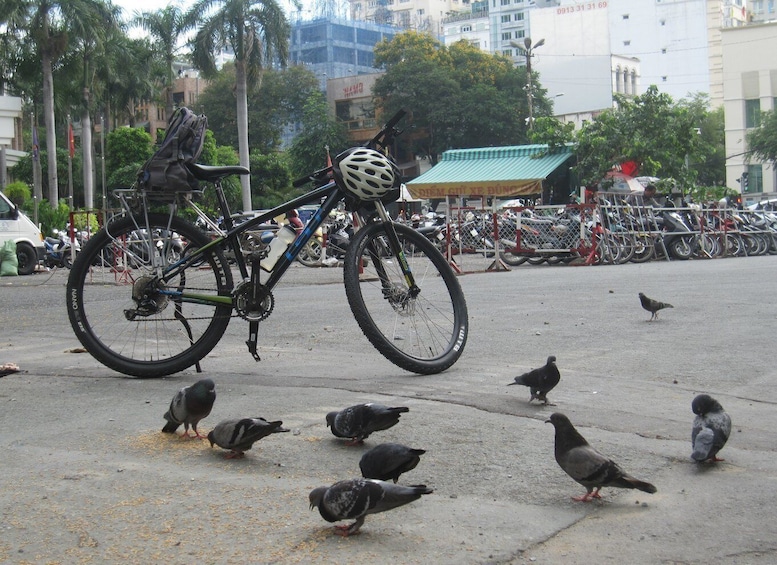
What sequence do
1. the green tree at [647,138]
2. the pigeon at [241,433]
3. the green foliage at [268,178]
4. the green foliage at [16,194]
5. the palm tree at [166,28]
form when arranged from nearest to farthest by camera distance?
the pigeon at [241,433] < the green tree at [647,138] < the green foliage at [16,194] < the palm tree at [166,28] < the green foliage at [268,178]

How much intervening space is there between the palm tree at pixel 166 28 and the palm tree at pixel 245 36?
1667 mm

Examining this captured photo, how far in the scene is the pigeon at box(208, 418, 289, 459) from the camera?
153 inches

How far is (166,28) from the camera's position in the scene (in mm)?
49969

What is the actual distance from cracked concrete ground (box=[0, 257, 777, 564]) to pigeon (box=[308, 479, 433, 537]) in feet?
0.24

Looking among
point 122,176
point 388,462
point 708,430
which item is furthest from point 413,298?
point 122,176

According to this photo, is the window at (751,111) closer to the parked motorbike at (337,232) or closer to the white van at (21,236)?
the parked motorbike at (337,232)

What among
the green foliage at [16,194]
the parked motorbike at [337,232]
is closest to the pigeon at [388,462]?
the parked motorbike at [337,232]

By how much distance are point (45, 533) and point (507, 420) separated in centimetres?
224

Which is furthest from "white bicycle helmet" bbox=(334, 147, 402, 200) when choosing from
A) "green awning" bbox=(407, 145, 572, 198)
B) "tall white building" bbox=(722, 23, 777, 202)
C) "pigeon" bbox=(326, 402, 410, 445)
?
"tall white building" bbox=(722, 23, 777, 202)

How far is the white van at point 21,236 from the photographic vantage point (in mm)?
20406

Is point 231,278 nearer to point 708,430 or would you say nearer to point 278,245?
point 278,245

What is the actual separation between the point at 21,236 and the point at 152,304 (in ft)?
52.5

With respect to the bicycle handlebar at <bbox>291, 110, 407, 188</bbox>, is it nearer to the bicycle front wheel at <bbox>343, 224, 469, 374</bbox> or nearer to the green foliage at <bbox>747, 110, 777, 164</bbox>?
the bicycle front wheel at <bbox>343, 224, 469, 374</bbox>

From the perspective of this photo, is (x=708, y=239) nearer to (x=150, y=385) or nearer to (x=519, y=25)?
(x=150, y=385)
